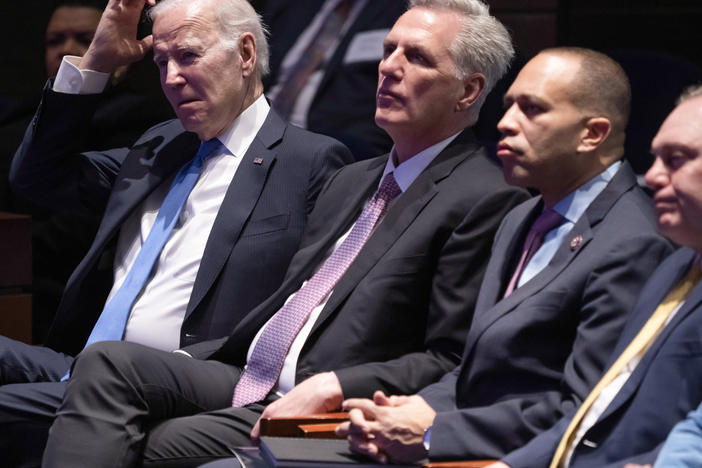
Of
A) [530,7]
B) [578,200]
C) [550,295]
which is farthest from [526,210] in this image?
[530,7]

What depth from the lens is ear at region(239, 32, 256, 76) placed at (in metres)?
2.95

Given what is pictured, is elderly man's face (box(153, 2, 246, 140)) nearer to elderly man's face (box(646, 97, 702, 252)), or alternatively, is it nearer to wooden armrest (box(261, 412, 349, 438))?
wooden armrest (box(261, 412, 349, 438))

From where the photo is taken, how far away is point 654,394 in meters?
1.68

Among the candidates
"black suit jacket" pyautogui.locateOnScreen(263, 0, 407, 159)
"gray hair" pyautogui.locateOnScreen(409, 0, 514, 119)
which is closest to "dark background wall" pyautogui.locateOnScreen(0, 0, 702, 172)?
"black suit jacket" pyautogui.locateOnScreen(263, 0, 407, 159)

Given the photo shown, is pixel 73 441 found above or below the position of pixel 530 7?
below

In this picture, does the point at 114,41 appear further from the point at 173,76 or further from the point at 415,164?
the point at 415,164

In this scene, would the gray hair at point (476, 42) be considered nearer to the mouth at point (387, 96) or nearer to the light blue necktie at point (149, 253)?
the mouth at point (387, 96)

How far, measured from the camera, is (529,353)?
2002mm

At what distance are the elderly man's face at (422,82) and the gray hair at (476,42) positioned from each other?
0.8 inches

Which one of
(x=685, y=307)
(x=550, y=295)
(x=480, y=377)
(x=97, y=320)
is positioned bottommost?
(x=97, y=320)

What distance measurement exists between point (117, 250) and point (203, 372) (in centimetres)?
64

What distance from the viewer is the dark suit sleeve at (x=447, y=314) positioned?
2.28 meters

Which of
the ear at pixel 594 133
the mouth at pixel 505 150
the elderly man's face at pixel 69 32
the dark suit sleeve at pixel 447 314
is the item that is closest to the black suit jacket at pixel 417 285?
the dark suit sleeve at pixel 447 314

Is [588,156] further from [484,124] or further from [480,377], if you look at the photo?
[484,124]
